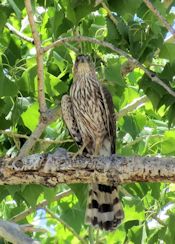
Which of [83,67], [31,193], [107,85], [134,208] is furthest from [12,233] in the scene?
[83,67]

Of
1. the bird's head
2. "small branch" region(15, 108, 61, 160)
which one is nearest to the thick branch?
"small branch" region(15, 108, 61, 160)

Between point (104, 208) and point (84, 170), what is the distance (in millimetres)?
1270

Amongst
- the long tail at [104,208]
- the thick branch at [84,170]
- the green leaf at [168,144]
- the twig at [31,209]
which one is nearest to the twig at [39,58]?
the thick branch at [84,170]

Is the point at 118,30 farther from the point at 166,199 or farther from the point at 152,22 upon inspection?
the point at 166,199

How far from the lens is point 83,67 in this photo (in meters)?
6.08

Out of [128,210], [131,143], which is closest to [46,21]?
[131,143]

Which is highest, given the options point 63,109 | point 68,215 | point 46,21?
→ point 46,21

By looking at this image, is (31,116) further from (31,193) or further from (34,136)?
(31,193)

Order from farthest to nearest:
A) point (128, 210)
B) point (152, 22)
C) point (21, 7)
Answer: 1. point (128, 210)
2. point (21, 7)
3. point (152, 22)

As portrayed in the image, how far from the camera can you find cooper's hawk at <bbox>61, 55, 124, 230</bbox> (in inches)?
230

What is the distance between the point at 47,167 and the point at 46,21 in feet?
4.87

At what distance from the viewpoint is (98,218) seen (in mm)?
5805

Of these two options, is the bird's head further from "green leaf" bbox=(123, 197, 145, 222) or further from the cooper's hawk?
"green leaf" bbox=(123, 197, 145, 222)

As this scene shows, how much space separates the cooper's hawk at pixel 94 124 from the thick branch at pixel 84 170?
38.3 inches
